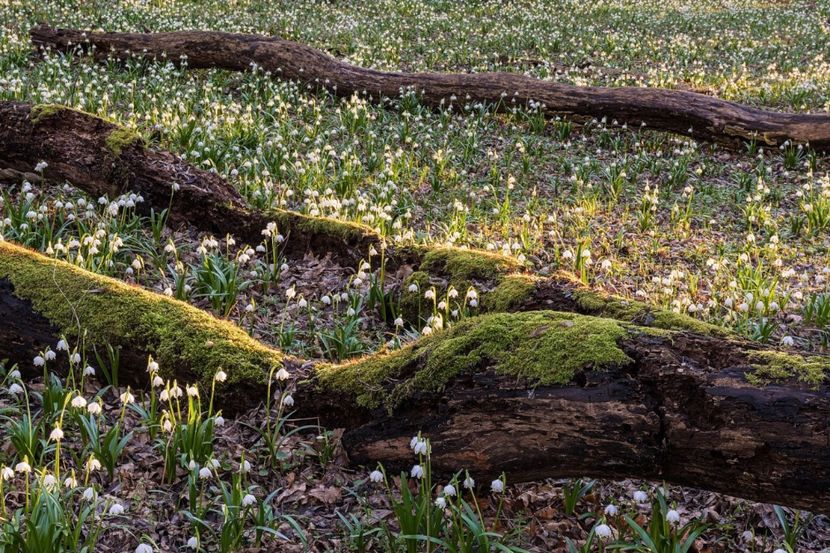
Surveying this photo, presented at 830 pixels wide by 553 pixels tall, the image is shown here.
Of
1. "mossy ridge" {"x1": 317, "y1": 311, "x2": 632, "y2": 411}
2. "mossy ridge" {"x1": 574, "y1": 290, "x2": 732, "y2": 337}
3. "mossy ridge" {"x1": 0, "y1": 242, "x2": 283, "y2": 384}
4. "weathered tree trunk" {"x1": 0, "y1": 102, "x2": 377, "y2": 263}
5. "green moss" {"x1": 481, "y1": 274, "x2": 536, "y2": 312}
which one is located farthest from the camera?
"weathered tree trunk" {"x1": 0, "y1": 102, "x2": 377, "y2": 263}

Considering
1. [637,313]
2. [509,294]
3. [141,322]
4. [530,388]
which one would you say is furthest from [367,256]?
[530,388]

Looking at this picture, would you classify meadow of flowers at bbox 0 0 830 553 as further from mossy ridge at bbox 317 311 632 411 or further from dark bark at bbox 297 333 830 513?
mossy ridge at bbox 317 311 632 411

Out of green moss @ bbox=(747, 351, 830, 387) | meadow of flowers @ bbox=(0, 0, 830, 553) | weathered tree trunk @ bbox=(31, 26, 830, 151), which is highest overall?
weathered tree trunk @ bbox=(31, 26, 830, 151)

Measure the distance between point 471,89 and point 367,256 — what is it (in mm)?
6620

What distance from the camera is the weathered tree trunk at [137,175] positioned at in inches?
275

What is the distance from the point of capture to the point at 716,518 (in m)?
3.95

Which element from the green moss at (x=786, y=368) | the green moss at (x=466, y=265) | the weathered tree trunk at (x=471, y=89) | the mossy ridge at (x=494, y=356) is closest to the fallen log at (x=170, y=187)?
the green moss at (x=466, y=265)

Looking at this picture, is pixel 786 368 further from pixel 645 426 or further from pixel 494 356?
pixel 494 356

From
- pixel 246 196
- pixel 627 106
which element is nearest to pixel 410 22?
pixel 627 106

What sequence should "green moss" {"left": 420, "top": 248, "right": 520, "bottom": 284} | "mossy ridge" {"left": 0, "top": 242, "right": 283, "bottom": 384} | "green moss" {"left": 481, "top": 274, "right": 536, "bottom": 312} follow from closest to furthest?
"mossy ridge" {"left": 0, "top": 242, "right": 283, "bottom": 384} → "green moss" {"left": 481, "top": 274, "right": 536, "bottom": 312} → "green moss" {"left": 420, "top": 248, "right": 520, "bottom": 284}

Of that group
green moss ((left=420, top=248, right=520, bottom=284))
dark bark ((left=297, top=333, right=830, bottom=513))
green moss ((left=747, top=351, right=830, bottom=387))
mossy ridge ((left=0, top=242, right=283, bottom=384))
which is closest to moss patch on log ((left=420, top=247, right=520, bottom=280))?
green moss ((left=420, top=248, right=520, bottom=284))

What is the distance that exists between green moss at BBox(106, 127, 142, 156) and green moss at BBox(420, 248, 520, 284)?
3328mm

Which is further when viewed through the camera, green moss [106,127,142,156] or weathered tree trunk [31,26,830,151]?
weathered tree trunk [31,26,830,151]

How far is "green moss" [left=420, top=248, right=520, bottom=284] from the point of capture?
19.0 ft
